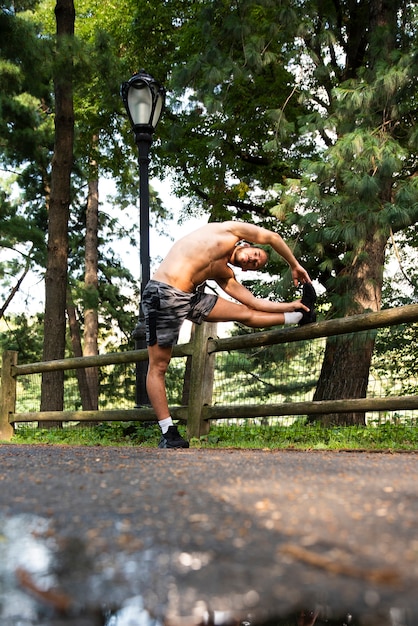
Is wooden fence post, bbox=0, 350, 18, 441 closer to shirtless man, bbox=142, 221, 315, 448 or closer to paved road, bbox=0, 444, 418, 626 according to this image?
shirtless man, bbox=142, 221, 315, 448

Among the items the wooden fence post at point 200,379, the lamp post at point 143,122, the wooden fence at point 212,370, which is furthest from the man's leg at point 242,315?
the lamp post at point 143,122

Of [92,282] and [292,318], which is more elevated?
[92,282]

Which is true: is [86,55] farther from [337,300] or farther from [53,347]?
[337,300]

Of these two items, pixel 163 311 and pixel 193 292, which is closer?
pixel 163 311

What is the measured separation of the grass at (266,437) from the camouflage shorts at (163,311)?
1152mm

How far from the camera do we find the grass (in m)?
5.83

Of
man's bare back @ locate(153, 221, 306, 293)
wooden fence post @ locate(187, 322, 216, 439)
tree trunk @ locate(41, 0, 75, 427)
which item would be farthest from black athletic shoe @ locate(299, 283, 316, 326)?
tree trunk @ locate(41, 0, 75, 427)

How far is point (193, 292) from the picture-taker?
564 centimetres

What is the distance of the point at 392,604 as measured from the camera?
4.01ft

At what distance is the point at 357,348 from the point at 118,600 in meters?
8.78

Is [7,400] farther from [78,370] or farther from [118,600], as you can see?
[78,370]

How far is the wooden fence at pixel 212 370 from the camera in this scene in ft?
16.8

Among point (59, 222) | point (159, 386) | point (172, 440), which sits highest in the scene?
point (59, 222)

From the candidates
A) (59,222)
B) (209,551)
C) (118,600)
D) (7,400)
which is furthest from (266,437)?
(59,222)
